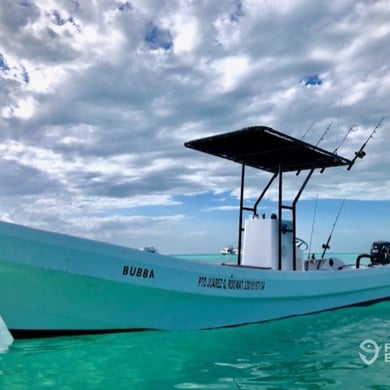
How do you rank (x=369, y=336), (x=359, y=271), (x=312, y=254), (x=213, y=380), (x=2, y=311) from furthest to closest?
(x=312, y=254) < (x=359, y=271) < (x=369, y=336) < (x=2, y=311) < (x=213, y=380)

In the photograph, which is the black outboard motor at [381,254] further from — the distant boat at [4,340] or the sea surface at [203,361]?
the distant boat at [4,340]

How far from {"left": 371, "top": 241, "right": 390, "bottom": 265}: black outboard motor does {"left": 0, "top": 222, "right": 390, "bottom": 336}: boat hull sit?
6.62 metres

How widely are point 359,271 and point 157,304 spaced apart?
6754 mm

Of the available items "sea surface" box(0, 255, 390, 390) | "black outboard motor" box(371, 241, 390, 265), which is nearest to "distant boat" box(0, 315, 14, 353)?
"sea surface" box(0, 255, 390, 390)

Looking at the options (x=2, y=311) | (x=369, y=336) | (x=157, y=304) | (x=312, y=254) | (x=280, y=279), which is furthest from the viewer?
(x=312, y=254)

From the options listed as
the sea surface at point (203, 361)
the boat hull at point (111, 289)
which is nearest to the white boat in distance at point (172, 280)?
the boat hull at point (111, 289)

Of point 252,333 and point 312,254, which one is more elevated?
point 312,254

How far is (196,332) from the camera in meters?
7.34

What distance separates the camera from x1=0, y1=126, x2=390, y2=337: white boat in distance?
5.90 meters

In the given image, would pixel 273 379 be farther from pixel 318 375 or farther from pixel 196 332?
pixel 196 332

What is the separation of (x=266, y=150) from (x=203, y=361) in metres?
5.34

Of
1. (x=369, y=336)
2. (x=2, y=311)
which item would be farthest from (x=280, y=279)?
(x=2, y=311)

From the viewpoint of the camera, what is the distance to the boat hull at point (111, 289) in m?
5.81

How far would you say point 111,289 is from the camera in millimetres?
6328
